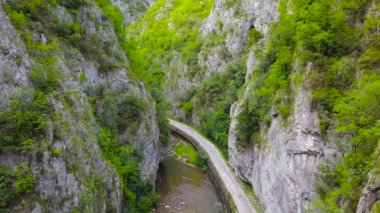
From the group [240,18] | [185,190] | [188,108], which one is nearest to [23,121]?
[185,190]

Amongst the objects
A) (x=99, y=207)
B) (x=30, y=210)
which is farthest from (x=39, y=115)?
(x=99, y=207)

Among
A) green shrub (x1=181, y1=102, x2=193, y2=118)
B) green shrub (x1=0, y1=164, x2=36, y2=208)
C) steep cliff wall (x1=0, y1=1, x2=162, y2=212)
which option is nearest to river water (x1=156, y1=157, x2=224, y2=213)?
steep cliff wall (x1=0, y1=1, x2=162, y2=212)

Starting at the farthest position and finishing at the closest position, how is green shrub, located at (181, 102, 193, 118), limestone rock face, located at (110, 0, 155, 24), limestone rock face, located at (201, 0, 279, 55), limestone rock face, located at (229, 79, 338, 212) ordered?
1. limestone rock face, located at (110, 0, 155, 24)
2. green shrub, located at (181, 102, 193, 118)
3. limestone rock face, located at (201, 0, 279, 55)
4. limestone rock face, located at (229, 79, 338, 212)

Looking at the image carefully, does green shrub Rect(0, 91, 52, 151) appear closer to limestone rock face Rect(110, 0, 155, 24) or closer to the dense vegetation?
the dense vegetation

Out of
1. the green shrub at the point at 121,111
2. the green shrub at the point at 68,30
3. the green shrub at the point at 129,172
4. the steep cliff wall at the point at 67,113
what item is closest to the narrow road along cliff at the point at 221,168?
the green shrub at the point at 129,172

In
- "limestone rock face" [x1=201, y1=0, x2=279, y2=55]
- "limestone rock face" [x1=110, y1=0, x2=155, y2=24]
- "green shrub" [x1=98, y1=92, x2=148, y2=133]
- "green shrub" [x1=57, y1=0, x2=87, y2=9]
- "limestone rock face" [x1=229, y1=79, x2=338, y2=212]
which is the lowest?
"limestone rock face" [x1=229, y1=79, x2=338, y2=212]

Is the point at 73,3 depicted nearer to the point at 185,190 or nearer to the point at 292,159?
the point at 292,159
